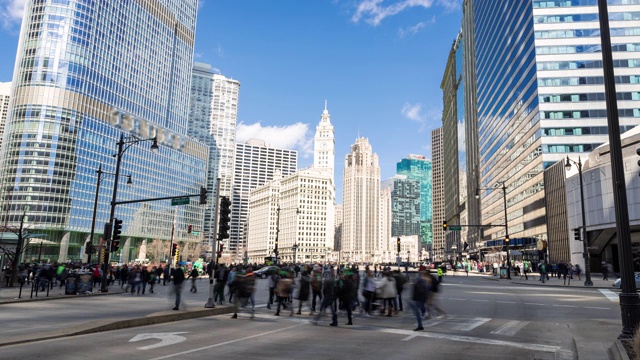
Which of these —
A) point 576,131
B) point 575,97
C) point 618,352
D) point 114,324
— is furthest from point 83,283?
point 575,97

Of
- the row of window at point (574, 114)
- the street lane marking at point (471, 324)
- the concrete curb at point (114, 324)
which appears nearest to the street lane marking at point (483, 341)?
the street lane marking at point (471, 324)

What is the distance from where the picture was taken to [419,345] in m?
→ 11.5

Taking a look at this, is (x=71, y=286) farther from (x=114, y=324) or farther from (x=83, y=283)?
(x=114, y=324)

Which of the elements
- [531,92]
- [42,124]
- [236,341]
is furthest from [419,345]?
[42,124]

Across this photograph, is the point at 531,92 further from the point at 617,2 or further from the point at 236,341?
the point at 236,341

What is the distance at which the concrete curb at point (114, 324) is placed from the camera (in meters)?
11.5

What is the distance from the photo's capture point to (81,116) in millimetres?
128250

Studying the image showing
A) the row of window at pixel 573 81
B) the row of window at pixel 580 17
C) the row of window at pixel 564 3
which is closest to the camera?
the row of window at pixel 573 81

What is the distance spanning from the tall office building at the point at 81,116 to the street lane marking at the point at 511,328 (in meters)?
105

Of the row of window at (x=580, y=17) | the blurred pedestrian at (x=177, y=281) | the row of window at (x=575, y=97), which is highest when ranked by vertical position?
the row of window at (x=580, y=17)

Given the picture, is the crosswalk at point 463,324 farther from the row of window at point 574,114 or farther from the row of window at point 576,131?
the row of window at point 574,114

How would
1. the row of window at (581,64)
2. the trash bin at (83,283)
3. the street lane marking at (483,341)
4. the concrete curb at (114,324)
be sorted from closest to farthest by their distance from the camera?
the street lane marking at (483,341) → the concrete curb at (114,324) → the trash bin at (83,283) → the row of window at (581,64)

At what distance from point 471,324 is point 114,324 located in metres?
11.8

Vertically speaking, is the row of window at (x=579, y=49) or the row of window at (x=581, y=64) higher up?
the row of window at (x=579, y=49)
